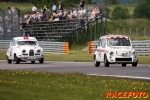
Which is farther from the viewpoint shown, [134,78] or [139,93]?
[134,78]

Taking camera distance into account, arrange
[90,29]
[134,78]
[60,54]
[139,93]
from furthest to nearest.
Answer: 1. [90,29]
2. [60,54]
3. [134,78]
4. [139,93]

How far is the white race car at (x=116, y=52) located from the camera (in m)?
30.8

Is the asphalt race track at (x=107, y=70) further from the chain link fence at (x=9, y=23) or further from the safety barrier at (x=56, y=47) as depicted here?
the chain link fence at (x=9, y=23)

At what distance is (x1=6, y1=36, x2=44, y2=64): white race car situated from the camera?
36.9 metres

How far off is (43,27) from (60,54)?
8949mm

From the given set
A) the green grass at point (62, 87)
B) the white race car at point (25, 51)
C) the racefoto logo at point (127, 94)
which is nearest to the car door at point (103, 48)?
the white race car at point (25, 51)

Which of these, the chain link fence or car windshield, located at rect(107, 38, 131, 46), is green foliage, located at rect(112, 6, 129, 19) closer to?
the chain link fence

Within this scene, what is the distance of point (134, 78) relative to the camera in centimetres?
2148

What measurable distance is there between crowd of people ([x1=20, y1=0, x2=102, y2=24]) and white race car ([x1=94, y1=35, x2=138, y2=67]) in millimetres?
19639

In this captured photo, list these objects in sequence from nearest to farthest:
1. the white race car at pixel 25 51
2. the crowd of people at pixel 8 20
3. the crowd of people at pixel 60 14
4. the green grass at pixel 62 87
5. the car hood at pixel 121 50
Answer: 1. the green grass at pixel 62 87
2. the car hood at pixel 121 50
3. the white race car at pixel 25 51
4. the crowd of people at pixel 60 14
5. the crowd of people at pixel 8 20

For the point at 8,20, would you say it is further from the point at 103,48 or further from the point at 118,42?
the point at 118,42

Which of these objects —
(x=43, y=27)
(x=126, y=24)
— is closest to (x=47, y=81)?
(x=43, y=27)

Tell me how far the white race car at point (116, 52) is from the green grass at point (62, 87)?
8.16 meters

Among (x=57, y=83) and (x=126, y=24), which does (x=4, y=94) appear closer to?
(x=57, y=83)
